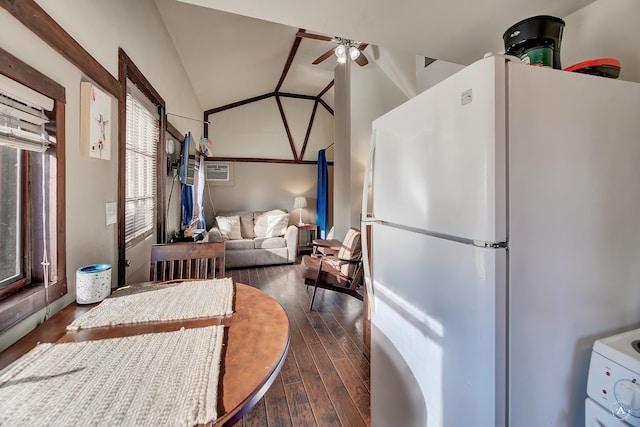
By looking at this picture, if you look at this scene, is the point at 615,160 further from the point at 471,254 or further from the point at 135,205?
the point at 135,205

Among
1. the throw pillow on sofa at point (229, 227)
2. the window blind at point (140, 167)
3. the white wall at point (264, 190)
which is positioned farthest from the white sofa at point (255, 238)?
the window blind at point (140, 167)

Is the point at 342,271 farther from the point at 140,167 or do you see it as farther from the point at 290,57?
the point at 290,57

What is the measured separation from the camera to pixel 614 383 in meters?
0.79

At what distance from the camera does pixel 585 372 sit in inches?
35.5

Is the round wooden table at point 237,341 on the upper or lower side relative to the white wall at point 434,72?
lower

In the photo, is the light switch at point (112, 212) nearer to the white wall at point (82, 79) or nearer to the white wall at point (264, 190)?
the white wall at point (82, 79)

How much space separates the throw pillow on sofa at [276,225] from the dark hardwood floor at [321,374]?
202 centimetres

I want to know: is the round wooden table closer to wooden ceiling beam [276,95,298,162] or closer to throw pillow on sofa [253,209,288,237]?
throw pillow on sofa [253,209,288,237]

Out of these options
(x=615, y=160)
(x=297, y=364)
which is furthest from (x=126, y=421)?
(x=297, y=364)

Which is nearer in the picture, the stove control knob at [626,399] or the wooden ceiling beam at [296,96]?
the stove control knob at [626,399]

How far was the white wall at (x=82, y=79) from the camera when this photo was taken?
933mm

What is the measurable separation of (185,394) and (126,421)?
11 centimetres

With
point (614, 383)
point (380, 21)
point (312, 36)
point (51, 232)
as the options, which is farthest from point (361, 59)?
point (614, 383)

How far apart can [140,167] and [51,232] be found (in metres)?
1.33
